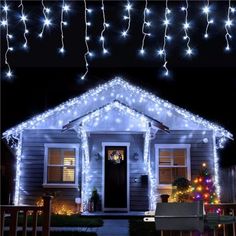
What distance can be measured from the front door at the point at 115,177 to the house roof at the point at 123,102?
1.09 metres

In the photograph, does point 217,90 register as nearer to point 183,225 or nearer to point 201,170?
point 201,170

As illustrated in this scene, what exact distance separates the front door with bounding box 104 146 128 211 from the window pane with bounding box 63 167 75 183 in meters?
0.76

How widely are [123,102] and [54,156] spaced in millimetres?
2015

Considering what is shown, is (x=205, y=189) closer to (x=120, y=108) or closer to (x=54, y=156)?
(x=120, y=108)

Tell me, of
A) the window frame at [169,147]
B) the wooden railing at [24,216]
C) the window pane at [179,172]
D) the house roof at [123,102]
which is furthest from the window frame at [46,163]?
the wooden railing at [24,216]

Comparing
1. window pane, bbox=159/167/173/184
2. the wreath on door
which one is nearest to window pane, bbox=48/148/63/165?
the wreath on door

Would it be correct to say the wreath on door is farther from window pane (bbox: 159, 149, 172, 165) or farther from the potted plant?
window pane (bbox: 159, 149, 172, 165)

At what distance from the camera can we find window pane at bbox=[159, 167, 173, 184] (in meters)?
8.90

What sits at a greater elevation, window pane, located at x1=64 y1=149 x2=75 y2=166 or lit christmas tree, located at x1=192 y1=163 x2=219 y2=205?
window pane, located at x1=64 y1=149 x2=75 y2=166

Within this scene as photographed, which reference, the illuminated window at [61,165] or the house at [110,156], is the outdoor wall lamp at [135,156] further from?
the illuminated window at [61,165]

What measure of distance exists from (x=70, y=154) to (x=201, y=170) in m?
2.93

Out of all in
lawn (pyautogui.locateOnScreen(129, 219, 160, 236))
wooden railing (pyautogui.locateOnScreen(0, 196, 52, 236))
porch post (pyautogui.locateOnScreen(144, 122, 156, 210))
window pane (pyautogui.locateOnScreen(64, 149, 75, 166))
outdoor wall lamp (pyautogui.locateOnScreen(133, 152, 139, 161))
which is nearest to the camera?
wooden railing (pyautogui.locateOnScreen(0, 196, 52, 236))

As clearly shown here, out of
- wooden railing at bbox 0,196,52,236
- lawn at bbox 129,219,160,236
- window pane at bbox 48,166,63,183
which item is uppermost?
window pane at bbox 48,166,63,183

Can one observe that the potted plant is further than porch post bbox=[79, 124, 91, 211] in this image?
Yes
